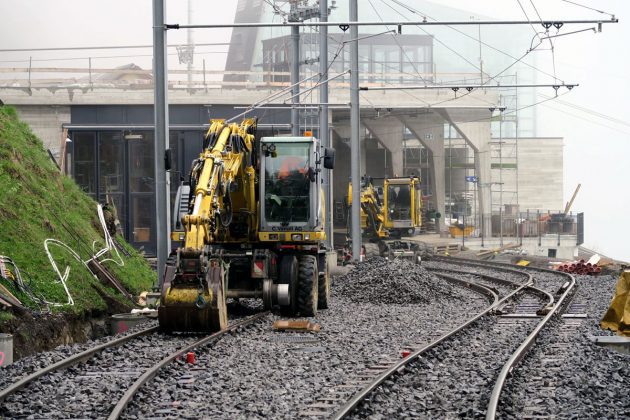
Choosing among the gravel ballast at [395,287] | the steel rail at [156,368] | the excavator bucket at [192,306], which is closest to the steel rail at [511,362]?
the steel rail at [156,368]

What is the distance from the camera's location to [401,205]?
45.6 m

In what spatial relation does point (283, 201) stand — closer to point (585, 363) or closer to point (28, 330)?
point (28, 330)

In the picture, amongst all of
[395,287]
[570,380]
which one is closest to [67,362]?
[570,380]

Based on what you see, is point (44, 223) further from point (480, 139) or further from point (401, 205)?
point (480, 139)

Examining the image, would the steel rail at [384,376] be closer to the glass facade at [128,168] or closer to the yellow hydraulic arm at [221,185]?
the yellow hydraulic arm at [221,185]

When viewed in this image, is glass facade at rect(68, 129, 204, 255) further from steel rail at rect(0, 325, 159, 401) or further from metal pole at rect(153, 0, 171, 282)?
steel rail at rect(0, 325, 159, 401)

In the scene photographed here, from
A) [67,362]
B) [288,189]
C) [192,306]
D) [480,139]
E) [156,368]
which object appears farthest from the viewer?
[480,139]

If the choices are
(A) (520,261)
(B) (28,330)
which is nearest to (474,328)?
(B) (28,330)

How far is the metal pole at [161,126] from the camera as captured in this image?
20047 millimetres

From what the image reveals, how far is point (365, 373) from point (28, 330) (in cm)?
535

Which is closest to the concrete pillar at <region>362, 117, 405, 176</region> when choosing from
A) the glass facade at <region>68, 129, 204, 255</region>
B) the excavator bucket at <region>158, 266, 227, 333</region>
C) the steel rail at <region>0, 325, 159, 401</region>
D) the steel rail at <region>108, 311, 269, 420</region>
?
the glass facade at <region>68, 129, 204, 255</region>

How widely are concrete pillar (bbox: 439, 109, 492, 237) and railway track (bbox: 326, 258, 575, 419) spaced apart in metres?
41.7

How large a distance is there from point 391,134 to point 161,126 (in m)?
45.4

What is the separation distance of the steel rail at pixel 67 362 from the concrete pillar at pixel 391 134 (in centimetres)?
4856
